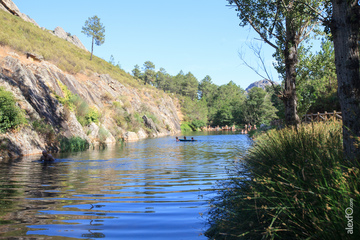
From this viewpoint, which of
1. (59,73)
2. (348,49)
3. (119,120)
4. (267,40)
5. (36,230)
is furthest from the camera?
(119,120)

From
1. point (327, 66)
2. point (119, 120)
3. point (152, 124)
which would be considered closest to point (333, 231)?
point (327, 66)

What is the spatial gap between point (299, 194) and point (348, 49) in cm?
260

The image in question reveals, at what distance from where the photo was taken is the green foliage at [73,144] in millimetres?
23533

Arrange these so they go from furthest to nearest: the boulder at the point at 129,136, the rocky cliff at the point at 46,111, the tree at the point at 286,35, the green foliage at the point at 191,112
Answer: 1. the green foliage at the point at 191,112
2. the boulder at the point at 129,136
3. the rocky cliff at the point at 46,111
4. the tree at the point at 286,35

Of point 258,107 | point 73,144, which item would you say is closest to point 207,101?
point 258,107

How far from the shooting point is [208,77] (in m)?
180

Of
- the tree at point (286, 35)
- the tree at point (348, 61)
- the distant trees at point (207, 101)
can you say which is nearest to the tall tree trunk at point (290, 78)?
the tree at point (286, 35)

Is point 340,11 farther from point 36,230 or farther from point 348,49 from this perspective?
point 36,230

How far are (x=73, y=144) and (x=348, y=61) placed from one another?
75.5 ft

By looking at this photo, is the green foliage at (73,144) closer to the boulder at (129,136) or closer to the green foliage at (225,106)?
the boulder at (129,136)

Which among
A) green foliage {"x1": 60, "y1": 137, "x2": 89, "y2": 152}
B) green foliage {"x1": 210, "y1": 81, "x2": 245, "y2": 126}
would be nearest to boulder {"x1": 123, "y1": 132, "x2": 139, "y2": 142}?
green foliage {"x1": 60, "y1": 137, "x2": 89, "y2": 152}

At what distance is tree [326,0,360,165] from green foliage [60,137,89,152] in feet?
→ 71.6

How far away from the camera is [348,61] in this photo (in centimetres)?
490

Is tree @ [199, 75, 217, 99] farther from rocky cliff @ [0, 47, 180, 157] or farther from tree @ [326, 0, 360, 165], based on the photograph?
tree @ [326, 0, 360, 165]
